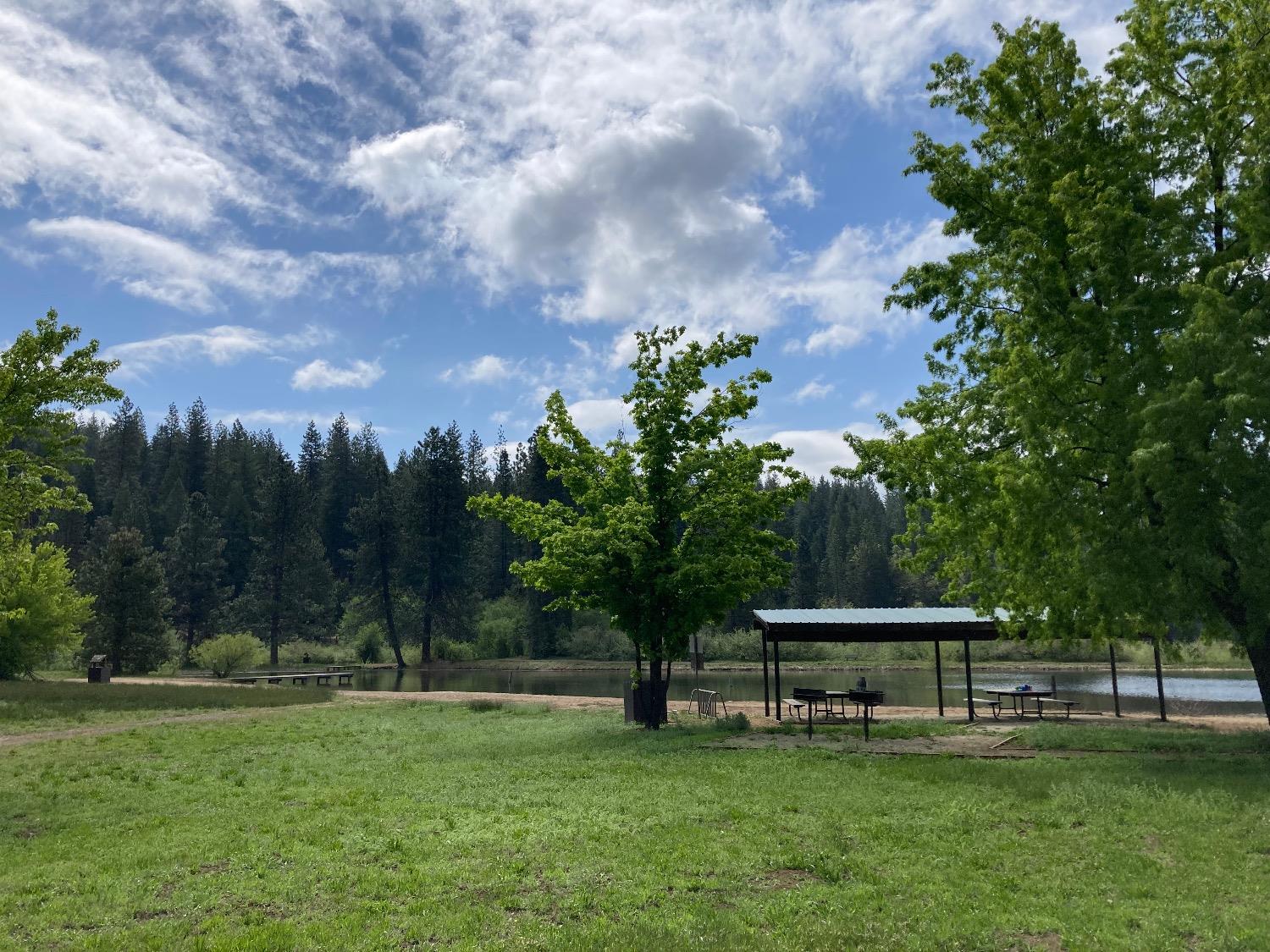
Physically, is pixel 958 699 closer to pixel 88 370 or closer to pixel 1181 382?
pixel 1181 382

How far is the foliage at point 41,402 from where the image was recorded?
47.3 feet

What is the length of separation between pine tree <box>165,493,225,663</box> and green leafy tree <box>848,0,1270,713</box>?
228ft

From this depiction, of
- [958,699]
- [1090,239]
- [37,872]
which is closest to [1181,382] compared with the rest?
[1090,239]

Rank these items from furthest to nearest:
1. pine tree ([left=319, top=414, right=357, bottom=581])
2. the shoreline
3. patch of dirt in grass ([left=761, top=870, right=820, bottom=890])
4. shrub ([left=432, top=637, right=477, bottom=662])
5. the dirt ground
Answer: pine tree ([left=319, top=414, right=357, bottom=581]) → shrub ([left=432, top=637, right=477, bottom=662]) → the shoreline → the dirt ground → patch of dirt in grass ([left=761, top=870, right=820, bottom=890])

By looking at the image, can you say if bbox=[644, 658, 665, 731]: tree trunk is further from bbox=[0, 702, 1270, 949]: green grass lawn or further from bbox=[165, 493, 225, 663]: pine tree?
bbox=[165, 493, 225, 663]: pine tree

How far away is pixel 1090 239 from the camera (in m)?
14.1

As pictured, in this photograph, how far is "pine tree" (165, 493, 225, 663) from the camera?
71.2 metres

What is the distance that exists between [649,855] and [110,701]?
2565 cm

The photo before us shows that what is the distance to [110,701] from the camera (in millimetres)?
26797

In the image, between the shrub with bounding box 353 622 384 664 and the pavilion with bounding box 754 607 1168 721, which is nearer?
the pavilion with bounding box 754 607 1168 721

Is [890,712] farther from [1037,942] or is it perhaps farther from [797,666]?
[797,666]

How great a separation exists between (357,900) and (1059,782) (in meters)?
9.27

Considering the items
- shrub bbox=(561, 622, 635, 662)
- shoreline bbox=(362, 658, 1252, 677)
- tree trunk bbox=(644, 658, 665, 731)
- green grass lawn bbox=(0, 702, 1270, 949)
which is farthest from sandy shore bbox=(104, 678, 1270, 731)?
shrub bbox=(561, 622, 635, 662)

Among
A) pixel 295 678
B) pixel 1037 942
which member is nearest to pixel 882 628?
pixel 1037 942
